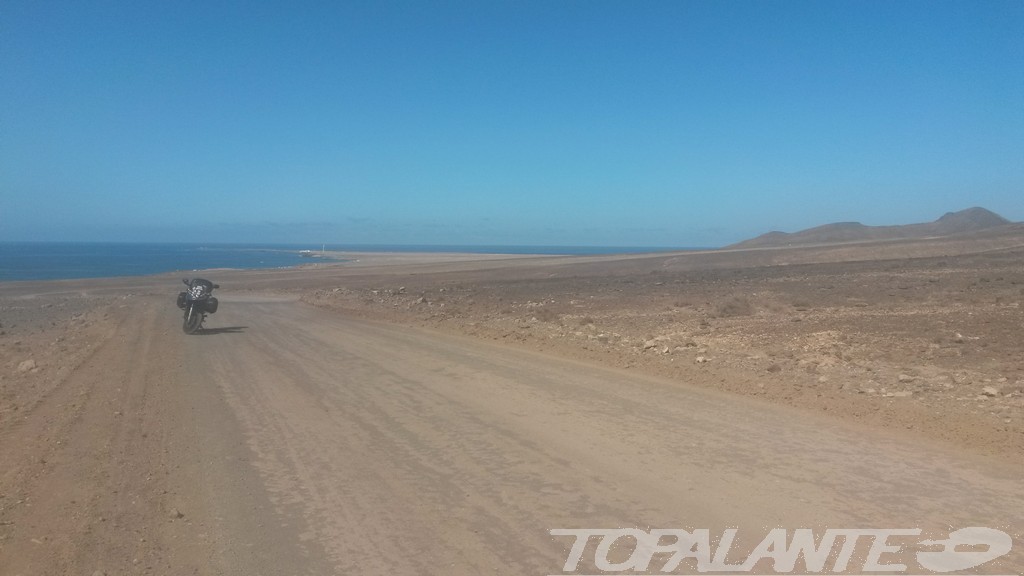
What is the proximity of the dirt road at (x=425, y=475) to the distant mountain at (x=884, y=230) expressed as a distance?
10323 cm

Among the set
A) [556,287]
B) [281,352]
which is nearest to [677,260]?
[556,287]

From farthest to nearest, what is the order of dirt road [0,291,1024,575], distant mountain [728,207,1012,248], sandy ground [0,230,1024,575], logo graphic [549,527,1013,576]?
distant mountain [728,207,1012,248] < sandy ground [0,230,1024,575] < dirt road [0,291,1024,575] < logo graphic [549,527,1013,576]

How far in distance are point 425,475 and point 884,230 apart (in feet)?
419

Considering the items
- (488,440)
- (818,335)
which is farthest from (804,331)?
(488,440)

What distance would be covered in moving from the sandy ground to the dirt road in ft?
0.11

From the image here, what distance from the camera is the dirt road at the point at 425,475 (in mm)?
5367

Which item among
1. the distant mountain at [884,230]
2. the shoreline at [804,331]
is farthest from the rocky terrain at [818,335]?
the distant mountain at [884,230]

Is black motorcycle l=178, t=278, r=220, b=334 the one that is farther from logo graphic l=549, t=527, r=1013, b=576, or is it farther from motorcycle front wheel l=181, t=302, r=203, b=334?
logo graphic l=549, t=527, r=1013, b=576

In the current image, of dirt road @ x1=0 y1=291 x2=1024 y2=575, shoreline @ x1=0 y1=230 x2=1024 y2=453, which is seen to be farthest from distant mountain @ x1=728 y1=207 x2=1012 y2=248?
dirt road @ x1=0 y1=291 x2=1024 y2=575

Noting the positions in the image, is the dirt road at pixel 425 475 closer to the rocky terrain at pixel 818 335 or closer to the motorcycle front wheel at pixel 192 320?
the rocky terrain at pixel 818 335

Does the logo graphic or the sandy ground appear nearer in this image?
the logo graphic

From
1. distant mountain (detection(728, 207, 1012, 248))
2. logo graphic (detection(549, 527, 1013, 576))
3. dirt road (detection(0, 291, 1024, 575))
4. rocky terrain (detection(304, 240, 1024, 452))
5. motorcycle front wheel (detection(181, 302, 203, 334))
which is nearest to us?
logo graphic (detection(549, 527, 1013, 576))

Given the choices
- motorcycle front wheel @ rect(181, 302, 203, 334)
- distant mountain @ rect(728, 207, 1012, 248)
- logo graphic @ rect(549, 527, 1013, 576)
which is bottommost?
logo graphic @ rect(549, 527, 1013, 576)

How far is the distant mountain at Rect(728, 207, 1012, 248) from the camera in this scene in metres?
110
